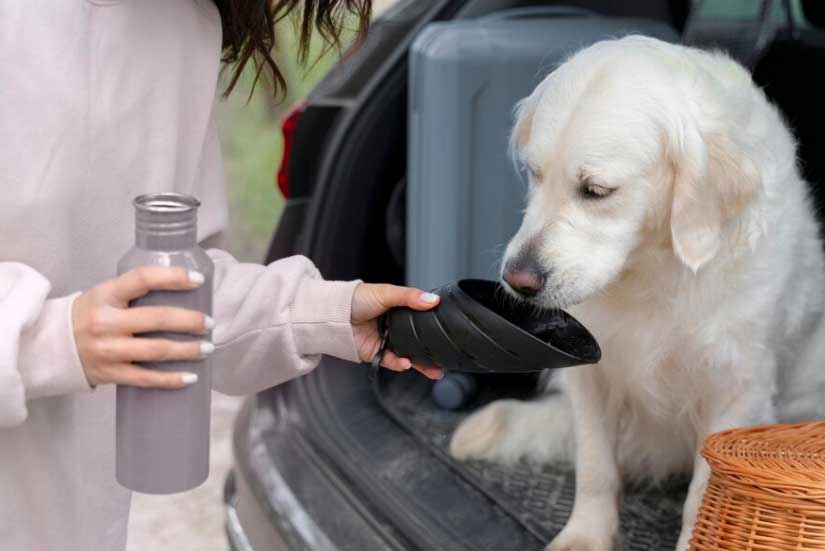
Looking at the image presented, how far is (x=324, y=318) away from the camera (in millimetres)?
1359

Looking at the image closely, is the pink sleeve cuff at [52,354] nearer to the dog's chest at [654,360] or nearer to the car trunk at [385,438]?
the car trunk at [385,438]

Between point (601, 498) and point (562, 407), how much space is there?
1.21ft

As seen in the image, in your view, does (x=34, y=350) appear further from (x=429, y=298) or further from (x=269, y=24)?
(x=269, y=24)

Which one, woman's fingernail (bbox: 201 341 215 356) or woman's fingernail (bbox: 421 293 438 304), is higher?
woman's fingernail (bbox: 201 341 215 356)

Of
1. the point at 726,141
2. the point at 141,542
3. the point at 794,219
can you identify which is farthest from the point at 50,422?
the point at 141,542

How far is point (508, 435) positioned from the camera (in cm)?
244

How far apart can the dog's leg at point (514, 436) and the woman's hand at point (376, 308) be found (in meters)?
0.98

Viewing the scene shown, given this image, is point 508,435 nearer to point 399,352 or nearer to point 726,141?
point 726,141

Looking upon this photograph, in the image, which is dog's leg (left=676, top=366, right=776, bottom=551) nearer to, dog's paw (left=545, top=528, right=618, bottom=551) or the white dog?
the white dog

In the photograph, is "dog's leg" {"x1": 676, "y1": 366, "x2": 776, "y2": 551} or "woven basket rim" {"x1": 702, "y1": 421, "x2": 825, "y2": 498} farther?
"dog's leg" {"x1": 676, "y1": 366, "x2": 776, "y2": 551}

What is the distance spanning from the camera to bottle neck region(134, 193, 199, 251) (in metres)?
1.01

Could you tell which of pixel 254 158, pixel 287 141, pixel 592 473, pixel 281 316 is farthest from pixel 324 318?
pixel 254 158

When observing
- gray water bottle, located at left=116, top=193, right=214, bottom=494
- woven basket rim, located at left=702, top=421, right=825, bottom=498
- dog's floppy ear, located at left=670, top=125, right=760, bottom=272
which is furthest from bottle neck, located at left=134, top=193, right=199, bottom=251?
dog's floppy ear, located at left=670, top=125, right=760, bottom=272

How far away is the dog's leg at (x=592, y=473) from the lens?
2105 millimetres
